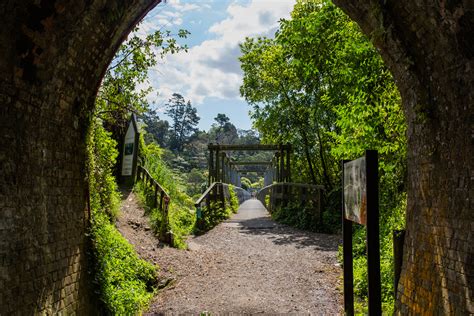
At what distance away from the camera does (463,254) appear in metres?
2.95

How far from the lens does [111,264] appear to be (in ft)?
18.2

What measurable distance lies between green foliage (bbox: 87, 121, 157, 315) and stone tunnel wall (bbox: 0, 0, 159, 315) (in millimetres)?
217

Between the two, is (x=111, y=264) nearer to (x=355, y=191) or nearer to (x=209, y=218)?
(x=355, y=191)

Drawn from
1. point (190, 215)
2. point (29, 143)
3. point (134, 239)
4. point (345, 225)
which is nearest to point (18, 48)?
point (29, 143)

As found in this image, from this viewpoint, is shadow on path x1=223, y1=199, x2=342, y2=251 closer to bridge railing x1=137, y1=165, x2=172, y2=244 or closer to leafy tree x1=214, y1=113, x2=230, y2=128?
bridge railing x1=137, y1=165, x2=172, y2=244

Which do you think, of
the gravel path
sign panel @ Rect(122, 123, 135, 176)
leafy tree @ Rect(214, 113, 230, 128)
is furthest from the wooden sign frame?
leafy tree @ Rect(214, 113, 230, 128)

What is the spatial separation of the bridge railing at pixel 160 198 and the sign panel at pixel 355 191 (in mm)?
4739

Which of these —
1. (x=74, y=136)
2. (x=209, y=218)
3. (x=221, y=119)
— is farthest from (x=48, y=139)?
(x=221, y=119)

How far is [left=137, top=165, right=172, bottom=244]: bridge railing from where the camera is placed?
8.38m

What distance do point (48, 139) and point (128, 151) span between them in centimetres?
693

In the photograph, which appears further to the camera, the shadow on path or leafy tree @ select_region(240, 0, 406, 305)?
the shadow on path

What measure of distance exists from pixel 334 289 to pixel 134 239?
4.00 meters

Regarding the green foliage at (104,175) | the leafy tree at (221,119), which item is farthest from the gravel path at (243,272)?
the leafy tree at (221,119)

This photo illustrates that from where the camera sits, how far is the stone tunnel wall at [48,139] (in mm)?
3215
